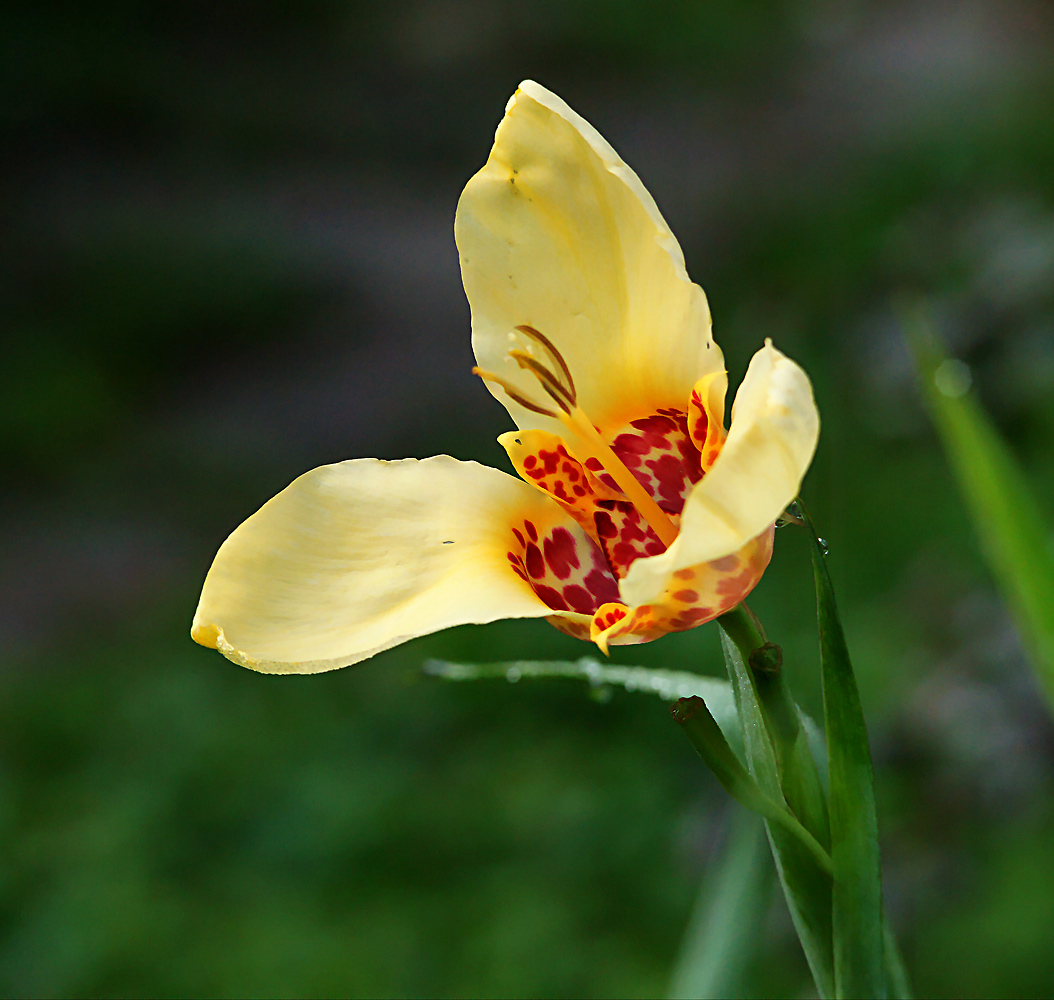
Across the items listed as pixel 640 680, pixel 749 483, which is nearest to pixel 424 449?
pixel 640 680

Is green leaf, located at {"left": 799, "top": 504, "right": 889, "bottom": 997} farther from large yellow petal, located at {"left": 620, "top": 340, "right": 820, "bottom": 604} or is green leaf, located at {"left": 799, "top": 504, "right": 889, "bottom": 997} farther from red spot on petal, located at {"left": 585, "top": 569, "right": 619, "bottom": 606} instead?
red spot on petal, located at {"left": 585, "top": 569, "right": 619, "bottom": 606}

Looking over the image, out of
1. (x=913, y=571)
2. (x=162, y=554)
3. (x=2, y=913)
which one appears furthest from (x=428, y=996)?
(x=162, y=554)


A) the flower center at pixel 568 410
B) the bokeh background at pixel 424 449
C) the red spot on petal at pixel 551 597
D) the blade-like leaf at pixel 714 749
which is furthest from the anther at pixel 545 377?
the bokeh background at pixel 424 449

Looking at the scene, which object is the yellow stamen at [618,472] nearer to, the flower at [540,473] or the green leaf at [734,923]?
the flower at [540,473]

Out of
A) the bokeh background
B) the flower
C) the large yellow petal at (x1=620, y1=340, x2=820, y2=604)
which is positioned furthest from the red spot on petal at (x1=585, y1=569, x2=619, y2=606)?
the bokeh background

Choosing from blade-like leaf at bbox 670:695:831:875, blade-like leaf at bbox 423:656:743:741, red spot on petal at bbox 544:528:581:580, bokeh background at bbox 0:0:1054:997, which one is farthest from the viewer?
bokeh background at bbox 0:0:1054:997

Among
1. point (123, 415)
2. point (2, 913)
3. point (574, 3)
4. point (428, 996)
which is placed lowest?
point (428, 996)

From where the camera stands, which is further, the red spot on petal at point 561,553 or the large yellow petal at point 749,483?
the red spot on petal at point 561,553

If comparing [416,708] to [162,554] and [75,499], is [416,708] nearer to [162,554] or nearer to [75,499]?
[162,554]
